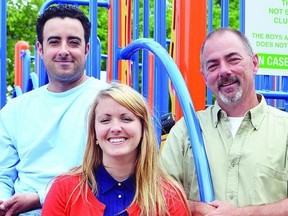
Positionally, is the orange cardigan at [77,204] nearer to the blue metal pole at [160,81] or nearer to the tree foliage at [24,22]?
the blue metal pole at [160,81]

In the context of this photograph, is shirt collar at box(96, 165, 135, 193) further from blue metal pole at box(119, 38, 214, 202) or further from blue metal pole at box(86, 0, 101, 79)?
blue metal pole at box(86, 0, 101, 79)

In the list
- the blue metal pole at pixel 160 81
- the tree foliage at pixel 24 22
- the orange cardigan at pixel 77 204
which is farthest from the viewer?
the tree foliage at pixel 24 22

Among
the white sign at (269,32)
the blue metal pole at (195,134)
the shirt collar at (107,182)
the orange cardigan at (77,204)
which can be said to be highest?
the white sign at (269,32)

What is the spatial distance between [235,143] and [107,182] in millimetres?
551

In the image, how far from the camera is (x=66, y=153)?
3.13 meters

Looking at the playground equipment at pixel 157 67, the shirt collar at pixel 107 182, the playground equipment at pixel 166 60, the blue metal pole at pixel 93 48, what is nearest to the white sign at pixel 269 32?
the playground equipment at pixel 166 60

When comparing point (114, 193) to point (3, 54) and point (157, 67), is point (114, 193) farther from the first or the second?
point (3, 54)

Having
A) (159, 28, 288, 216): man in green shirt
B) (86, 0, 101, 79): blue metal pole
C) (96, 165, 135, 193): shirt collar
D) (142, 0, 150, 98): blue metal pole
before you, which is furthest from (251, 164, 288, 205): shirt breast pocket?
(86, 0, 101, 79): blue metal pole

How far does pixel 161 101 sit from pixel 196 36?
680 mm

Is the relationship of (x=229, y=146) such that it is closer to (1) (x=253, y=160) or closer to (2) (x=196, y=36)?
(1) (x=253, y=160)

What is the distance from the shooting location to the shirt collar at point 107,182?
268cm

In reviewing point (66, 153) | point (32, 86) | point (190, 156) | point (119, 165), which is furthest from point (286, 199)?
point (32, 86)

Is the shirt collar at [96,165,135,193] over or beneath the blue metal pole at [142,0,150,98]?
beneath

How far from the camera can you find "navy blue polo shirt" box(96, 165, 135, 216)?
264 centimetres
